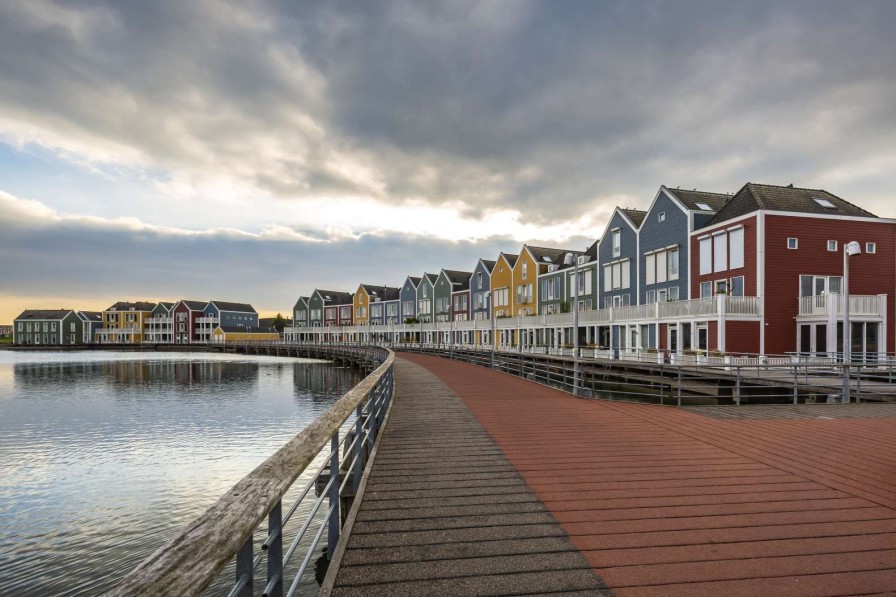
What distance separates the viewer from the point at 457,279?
7094cm

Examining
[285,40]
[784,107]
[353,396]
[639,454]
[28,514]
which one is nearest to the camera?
[353,396]

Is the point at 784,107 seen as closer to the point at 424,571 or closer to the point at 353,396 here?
the point at 353,396

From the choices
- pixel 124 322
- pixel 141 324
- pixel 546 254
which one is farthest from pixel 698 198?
pixel 124 322

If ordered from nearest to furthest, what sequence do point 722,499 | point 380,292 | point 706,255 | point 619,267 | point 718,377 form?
point 722,499
point 718,377
point 706,255
point 619,267
point 380,292

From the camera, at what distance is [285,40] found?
1647 cm

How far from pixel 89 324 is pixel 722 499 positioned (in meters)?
160

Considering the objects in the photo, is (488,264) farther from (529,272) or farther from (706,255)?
(706,255)

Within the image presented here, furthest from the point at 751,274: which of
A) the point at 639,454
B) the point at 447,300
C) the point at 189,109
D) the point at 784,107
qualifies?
the point at 447,300

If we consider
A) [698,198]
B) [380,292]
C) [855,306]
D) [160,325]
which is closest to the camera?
[855,306]

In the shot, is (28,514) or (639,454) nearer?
(639,454)

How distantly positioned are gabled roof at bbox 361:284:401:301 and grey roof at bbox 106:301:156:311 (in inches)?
3043

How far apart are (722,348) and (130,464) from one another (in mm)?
27018

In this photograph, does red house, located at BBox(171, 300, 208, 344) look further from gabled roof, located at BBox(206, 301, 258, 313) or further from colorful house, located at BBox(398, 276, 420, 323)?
colorful house, located at BBox(398, 276, 420, 323)

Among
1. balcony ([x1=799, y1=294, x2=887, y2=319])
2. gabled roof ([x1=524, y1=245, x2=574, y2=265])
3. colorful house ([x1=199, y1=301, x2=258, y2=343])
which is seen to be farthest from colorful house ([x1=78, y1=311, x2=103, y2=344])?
balcony ([x1=799, y1=294, x2=887, y2=319])
